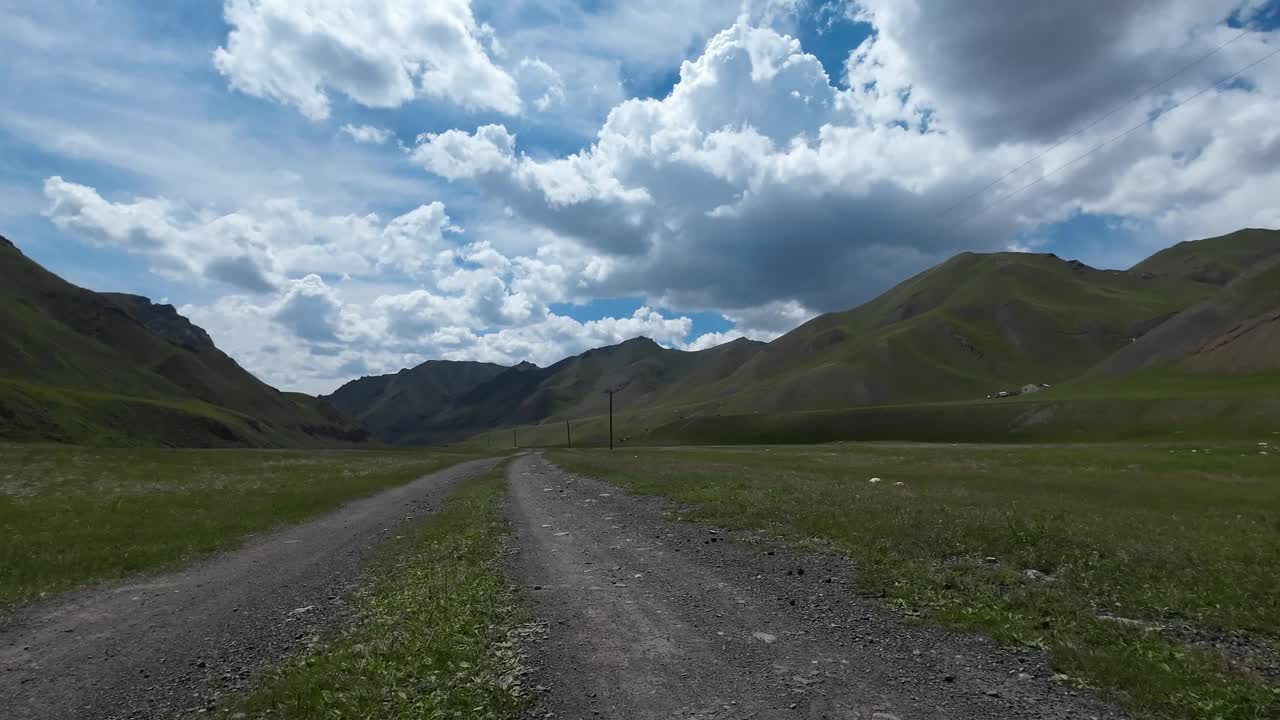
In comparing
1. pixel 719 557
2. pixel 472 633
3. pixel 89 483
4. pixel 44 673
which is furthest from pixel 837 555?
pixel 89 483

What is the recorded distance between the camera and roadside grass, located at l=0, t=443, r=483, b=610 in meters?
19.3

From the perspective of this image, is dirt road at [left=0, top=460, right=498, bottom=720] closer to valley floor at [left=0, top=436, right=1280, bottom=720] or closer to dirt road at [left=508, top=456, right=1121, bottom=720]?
valley floor at [left=0, top=436, right=1280, bottom=720]

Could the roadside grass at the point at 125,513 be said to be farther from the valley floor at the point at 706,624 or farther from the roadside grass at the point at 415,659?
the roadside grass at the point at 415,659

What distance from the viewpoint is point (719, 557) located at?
18.0 m

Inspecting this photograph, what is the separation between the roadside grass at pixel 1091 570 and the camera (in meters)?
9.26

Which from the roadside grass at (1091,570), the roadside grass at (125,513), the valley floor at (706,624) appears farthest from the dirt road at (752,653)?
the roadside grass at (125,513)

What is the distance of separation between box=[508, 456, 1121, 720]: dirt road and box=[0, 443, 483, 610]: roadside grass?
13.4 meters

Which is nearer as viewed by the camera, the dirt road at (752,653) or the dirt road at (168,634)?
the dirt road at (752,653)

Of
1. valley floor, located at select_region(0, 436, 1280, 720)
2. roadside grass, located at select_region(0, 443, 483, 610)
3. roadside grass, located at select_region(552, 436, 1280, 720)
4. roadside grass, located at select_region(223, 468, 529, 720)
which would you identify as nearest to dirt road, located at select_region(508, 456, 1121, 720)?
valley floor, located at select_region(0, 436, 1280, 720)

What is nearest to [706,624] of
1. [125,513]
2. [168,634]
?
[168,634]

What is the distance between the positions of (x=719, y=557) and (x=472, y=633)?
27.1 ft

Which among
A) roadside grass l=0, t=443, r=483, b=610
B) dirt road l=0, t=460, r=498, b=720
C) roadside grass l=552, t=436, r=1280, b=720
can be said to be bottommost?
roadside grass l=552, t=436, r=1280, b=720

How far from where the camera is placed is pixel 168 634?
13086 millimetres

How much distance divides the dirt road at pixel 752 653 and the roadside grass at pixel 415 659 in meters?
0.79
